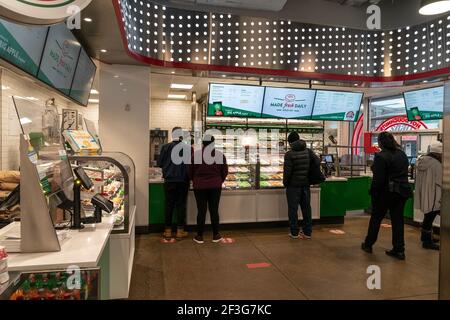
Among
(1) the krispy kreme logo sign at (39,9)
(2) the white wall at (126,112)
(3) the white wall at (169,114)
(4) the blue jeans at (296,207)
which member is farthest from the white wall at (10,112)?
(3) the white wall at (169,114)

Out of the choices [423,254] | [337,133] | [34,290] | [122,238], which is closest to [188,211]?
[122,238]

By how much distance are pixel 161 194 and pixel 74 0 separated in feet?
14.2

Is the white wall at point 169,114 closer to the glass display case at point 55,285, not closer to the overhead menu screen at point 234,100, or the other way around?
the overhead menu screen at point 234,100

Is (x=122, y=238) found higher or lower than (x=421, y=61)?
lower

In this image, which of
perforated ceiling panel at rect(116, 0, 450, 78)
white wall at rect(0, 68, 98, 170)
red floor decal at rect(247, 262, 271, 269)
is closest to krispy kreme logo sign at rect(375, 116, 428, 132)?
perforated ceiling panel at rect(116, 0, 450, 78)

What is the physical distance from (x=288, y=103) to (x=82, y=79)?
3821 mm

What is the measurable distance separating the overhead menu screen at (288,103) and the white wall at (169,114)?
479 cm

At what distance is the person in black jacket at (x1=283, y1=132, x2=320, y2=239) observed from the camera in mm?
5703

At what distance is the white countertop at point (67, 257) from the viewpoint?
5.94 feet

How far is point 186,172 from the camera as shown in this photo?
5598 millimetres

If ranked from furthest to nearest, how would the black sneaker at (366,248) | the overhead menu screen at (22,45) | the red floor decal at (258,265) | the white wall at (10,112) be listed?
1. the black sneaker at (366,248)
2. the red floor decal at (258,265)
3. the white wall at (10,112)
4. the overhead menu screen at (22,45)
